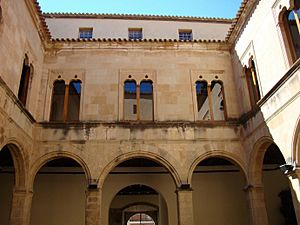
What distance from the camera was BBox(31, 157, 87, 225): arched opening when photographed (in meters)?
11.5

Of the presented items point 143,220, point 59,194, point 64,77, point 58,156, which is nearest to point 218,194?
point 59,194

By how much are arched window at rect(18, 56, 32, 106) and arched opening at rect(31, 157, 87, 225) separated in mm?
2990

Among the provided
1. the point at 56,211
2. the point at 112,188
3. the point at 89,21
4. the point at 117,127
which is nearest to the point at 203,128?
the point at 117,127

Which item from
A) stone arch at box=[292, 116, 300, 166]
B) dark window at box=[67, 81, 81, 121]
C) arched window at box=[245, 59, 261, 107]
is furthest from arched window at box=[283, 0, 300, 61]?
dark window at box=[67, 81, 81, 121]

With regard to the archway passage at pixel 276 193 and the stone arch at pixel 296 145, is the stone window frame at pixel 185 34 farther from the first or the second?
the stone arch at pixel 296 145

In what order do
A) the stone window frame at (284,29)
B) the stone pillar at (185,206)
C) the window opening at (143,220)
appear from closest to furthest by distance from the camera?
the stone window frame at (284,29)
the stone pillar at (185,206)
the window opening at (143,220)

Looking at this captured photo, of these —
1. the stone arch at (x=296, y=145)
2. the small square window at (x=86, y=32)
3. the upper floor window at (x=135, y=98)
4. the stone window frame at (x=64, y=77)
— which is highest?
the small square window at (x=86, y=32)

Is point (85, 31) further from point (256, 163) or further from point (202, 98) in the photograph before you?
Answer: point (256, 163)

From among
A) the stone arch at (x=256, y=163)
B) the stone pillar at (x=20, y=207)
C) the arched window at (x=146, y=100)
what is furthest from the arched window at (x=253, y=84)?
the stone pillar at (x=20, y=207)

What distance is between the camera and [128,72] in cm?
1120

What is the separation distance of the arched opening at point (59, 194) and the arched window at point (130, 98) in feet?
12.2

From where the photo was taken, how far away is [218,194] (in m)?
12.3

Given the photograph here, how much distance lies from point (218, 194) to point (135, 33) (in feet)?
29.1

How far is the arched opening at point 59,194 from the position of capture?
11.5 m
